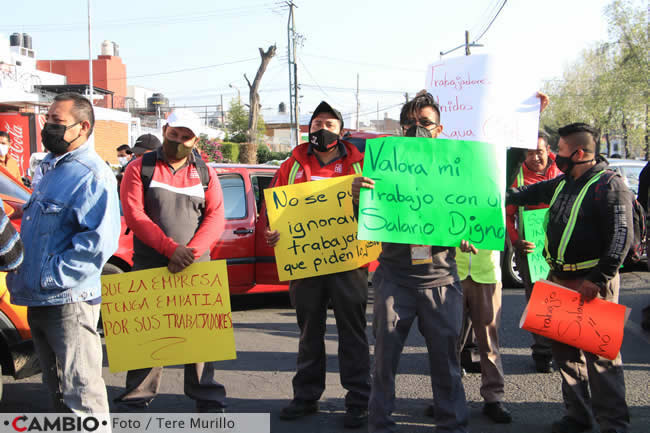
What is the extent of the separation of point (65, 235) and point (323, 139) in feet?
5.69

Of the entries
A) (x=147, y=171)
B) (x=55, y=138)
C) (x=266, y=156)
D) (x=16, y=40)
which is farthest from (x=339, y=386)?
(x=16, y=40)

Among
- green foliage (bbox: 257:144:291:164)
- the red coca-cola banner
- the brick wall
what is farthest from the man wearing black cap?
the brick wall

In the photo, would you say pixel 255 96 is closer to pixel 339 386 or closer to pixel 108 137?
pixel 108 137

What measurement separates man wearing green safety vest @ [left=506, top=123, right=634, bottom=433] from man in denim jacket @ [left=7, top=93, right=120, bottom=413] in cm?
274

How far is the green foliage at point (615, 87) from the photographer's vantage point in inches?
1213

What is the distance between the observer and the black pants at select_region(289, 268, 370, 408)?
3.82m

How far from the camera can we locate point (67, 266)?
273 centimetres

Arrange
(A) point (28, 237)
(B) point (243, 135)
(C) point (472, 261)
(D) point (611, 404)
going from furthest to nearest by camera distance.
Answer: (B) point (243, 135)
(C) point (472, 261)
(D) point (611, 404)
(A) point (28, 237)

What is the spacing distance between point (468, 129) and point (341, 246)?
1288 mm

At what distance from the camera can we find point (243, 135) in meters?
33.6

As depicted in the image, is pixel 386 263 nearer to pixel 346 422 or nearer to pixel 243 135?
pixel 346 422

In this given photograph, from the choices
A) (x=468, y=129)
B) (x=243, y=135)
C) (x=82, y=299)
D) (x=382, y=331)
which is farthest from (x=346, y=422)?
(x=243, y=135)

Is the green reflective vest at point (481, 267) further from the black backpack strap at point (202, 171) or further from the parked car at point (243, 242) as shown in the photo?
the parked car at point (243, 242)

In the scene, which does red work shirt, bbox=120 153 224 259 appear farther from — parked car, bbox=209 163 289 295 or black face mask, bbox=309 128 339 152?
parked car, bbox=209 163 289 295
